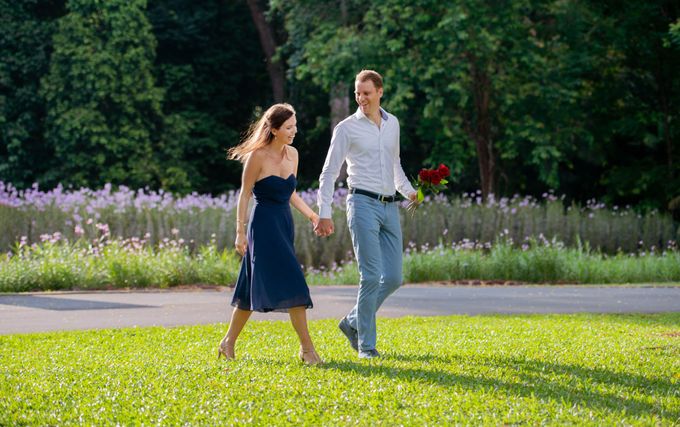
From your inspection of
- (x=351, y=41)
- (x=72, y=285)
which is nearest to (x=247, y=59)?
(x=351, y=41)

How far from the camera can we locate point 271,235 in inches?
295

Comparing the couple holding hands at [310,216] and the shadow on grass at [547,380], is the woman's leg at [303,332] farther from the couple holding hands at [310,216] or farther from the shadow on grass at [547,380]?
the shadow on grass at [547,380]

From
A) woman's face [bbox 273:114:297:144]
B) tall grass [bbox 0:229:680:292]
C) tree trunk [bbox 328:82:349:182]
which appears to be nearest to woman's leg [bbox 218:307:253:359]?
woman's face [bbox 273:114:297:144]

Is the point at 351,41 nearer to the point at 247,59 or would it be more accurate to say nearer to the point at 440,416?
the point at 247,59

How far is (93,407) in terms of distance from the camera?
19.7 feet

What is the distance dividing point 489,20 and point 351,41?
3018 millimetres

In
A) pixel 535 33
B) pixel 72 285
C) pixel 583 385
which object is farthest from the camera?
pixel 535 33

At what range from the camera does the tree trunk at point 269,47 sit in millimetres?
31250

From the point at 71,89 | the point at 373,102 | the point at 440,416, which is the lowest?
the point at 440,416

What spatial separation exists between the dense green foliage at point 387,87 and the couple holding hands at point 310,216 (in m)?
14.0

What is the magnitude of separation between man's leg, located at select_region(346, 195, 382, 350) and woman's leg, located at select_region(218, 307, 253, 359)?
0.82 meters

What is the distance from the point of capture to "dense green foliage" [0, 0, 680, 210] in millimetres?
23797

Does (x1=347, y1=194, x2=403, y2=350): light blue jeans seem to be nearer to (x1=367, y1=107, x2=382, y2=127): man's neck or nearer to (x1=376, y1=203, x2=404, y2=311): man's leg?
(x1=376, y1=203, x2=404, y2=311): man's leg

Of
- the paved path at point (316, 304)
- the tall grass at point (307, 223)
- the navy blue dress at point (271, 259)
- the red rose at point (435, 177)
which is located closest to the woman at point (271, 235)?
the navy blue dress at point (271, 259)
